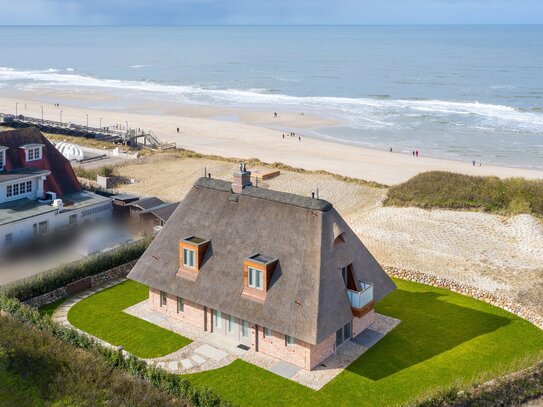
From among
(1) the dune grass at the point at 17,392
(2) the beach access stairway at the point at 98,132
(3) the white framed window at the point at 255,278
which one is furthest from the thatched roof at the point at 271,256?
(2) the beach access stairway at the point at 98,132

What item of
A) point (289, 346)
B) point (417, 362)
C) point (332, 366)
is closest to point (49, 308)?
point (289, 346)

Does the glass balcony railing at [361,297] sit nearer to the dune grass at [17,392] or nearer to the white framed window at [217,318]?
the white framed window at [217,318]

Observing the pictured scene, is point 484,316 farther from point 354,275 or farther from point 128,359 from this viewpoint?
point 128,359

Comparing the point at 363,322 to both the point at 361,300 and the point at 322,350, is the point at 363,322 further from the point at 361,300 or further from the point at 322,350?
the point at 322,350

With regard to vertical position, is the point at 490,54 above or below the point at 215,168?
above

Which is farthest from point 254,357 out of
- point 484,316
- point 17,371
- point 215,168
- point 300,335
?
point 215,168

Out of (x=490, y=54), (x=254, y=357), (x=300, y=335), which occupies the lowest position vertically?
(x=254, y=357)

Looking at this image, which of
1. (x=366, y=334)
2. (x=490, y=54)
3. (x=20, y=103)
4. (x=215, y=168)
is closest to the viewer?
(x=366, y=334)
